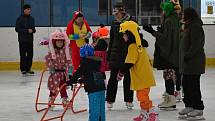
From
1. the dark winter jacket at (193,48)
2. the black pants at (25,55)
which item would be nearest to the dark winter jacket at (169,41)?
the dark winter jacket at (193,48)

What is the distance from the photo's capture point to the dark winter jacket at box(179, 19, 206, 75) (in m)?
6.68

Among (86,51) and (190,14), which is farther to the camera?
(190,14)

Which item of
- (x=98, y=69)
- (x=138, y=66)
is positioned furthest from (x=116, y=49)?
(x=98, y=69)

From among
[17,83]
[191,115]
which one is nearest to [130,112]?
[191,115]

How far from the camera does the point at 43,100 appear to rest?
884cm

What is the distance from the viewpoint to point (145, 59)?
254 inches

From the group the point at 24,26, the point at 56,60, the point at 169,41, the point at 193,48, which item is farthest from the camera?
the point at 24,26

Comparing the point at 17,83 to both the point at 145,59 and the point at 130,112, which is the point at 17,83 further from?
the point at 145,59

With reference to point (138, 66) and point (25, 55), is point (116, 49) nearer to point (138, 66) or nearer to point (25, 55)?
point (138, 66)

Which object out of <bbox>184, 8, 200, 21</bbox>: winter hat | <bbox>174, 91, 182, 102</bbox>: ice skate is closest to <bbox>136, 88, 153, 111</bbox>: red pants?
<bbox>184, 8, 200, 21</bbox>: winter hat

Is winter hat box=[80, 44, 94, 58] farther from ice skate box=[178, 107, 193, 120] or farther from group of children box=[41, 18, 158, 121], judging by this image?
ice skate box=[178, 107, 193, 120]

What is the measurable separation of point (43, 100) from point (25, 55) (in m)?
4.92

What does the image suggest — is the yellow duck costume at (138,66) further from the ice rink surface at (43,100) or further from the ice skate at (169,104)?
the ice skate at (169,104)

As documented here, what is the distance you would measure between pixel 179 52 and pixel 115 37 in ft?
2.92
